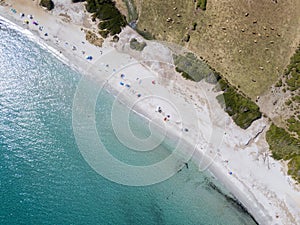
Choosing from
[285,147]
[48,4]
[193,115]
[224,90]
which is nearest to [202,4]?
[224,90]

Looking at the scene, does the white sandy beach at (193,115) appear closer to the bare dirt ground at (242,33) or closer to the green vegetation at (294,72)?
the bare dirt ground at (242,33)

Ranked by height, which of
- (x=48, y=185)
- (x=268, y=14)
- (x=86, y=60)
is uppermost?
(x=268, y=14)

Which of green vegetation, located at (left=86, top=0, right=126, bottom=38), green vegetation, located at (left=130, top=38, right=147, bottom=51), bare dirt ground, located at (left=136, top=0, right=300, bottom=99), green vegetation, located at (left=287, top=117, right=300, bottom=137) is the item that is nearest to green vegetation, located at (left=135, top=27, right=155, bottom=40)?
green vegetation, located at (left=130, top=38, right=147, bottom=51)

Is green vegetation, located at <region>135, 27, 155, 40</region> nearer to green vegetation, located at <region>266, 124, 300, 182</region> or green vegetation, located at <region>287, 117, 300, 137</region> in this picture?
green vegetation, located at <region>266, 124, 300, 182</region>

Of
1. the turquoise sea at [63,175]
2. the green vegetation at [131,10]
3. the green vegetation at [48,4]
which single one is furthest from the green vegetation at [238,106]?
the green vegetation at [48,4]

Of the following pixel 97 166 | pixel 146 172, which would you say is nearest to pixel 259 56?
pixel 146 172

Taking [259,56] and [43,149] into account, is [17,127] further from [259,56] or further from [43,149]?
[259,56]
